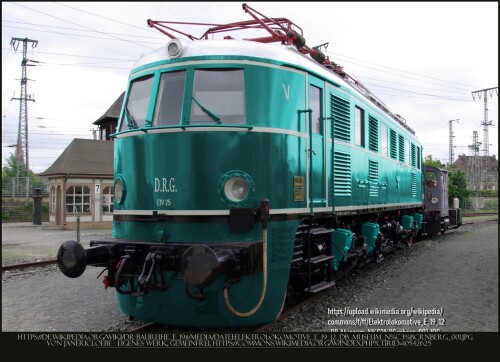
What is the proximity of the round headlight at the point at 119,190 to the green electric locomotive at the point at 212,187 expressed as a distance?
0.01 m

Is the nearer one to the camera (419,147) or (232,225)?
(232,225)

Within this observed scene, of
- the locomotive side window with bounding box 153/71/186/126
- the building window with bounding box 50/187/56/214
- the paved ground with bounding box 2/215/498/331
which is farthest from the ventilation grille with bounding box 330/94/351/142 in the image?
the building window with bounding box 50/187/56/214

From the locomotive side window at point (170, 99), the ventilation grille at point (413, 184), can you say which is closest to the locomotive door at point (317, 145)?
the locomotive side window at point (170, 99)

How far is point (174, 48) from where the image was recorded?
5.95m

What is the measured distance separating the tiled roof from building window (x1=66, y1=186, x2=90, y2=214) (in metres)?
1.13

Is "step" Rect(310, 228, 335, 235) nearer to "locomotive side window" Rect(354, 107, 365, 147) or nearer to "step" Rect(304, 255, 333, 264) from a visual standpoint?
"step" Rect(304, 255, 333, 264)

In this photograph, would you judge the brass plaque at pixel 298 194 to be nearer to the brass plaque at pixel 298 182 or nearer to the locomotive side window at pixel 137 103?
the brass plaque at pixel 298 182

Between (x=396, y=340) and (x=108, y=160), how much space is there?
85.1ft

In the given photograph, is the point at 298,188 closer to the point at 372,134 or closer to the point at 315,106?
the point at 315,106

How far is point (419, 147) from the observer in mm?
16391

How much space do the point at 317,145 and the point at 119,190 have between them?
291 centimetres

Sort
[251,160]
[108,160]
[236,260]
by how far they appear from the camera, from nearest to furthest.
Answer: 1. [236,260]
2. [251,160]
3. [108,160]

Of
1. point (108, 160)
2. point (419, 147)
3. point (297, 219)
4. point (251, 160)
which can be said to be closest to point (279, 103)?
point (251, 160)

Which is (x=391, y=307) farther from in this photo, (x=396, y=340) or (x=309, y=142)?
(x=309, y=142)
